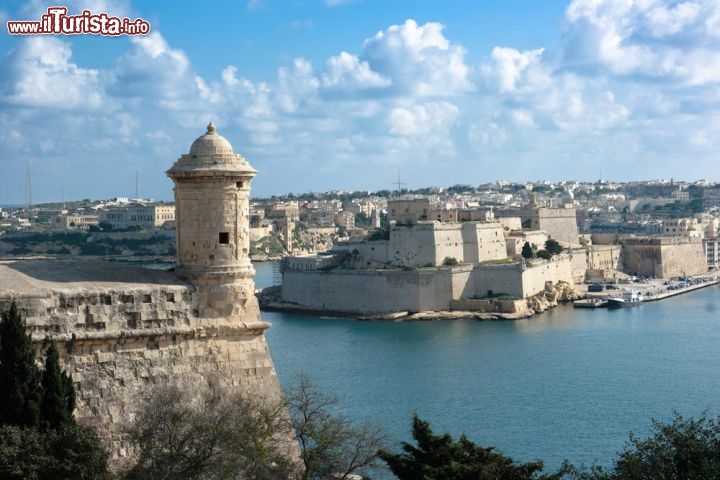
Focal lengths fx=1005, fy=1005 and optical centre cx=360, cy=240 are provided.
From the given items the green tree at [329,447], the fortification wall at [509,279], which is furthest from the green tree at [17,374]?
the fortification wall at [509,279]

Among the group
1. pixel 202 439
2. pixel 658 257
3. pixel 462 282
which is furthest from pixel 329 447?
pixel 658 257

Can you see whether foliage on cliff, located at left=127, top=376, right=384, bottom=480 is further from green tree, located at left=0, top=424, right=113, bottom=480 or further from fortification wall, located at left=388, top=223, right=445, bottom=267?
fortification wall, located at left=388, top=223, right=445, bottom=267

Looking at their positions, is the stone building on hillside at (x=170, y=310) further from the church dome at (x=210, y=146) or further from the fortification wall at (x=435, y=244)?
the fortification wall at (x=435, y=244)

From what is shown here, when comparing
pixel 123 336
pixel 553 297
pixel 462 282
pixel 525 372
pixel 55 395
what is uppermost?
pixel 123 336

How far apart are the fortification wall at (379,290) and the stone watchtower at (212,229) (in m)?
23.2

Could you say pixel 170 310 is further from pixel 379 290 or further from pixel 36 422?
pixel 379 290

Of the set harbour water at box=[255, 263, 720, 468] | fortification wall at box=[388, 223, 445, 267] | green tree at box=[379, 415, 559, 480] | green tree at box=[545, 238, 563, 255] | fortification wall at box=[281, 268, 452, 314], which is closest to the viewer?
green tree at box=[379, 415, 559, 480]

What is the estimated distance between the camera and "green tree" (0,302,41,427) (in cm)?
512

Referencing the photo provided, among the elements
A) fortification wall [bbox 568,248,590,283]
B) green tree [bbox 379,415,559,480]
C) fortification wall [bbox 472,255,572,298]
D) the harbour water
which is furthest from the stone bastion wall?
fortification wall [bbox 568,248,590,283]

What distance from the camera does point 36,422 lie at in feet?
17.3

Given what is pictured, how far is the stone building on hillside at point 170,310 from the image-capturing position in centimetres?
553

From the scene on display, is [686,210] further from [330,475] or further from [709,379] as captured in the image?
[330,475]

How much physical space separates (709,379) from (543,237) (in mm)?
19511

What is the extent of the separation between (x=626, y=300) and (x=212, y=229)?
27556mm
